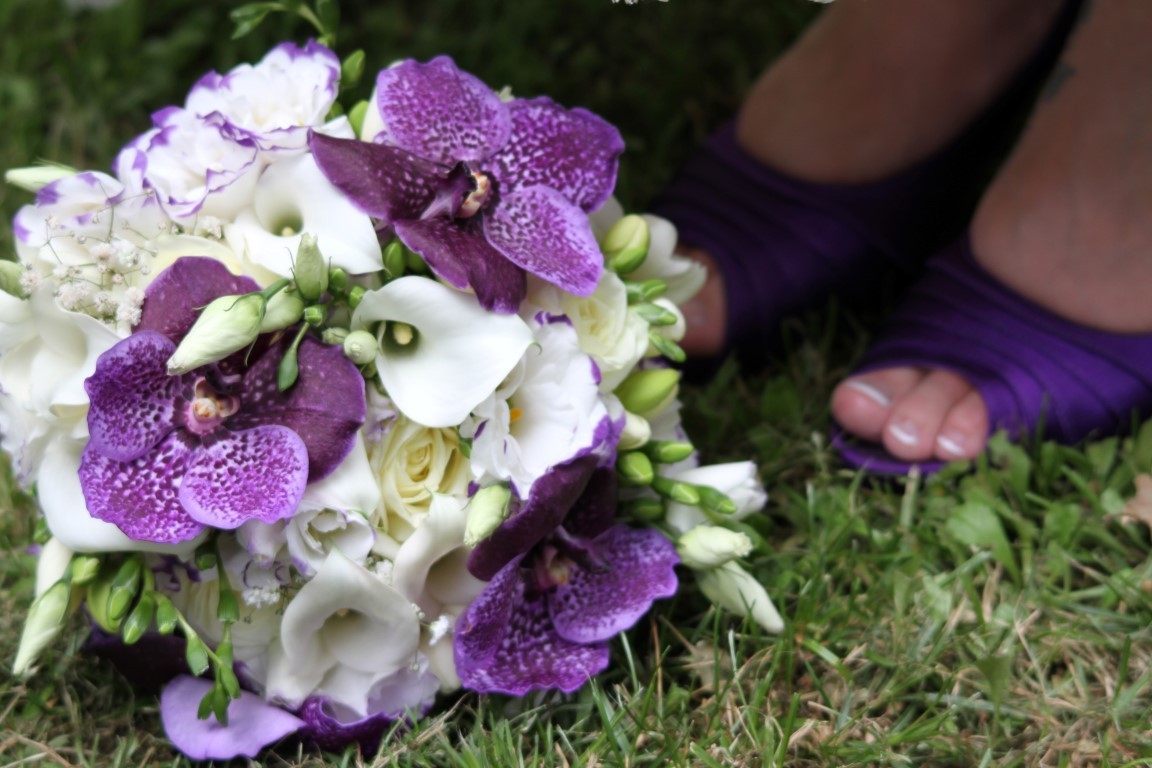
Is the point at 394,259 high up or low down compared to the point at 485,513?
up

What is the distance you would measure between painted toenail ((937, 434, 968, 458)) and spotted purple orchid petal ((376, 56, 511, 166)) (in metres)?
0.56

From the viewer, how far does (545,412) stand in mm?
895

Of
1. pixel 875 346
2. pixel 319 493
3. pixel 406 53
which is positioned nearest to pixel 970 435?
pixel 875 346

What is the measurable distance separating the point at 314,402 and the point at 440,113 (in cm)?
27

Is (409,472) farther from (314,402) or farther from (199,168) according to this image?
(199,168)

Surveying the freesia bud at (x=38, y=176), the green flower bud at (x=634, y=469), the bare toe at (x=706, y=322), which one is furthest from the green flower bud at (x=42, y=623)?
the bare toe at (x=706, y=322)

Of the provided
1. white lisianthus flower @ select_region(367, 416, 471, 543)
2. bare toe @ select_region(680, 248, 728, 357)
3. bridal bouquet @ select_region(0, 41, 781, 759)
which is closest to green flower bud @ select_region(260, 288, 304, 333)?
bridal bouquet @ select_region(0, 41, 781, 759)

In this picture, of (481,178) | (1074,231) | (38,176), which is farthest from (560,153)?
(1074,231)

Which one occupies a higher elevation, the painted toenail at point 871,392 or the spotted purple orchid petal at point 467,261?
the spotted purple orchid petal at point 467,261

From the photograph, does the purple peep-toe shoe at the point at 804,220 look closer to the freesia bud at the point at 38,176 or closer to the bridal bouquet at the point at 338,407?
the bridal bouquet at the point at 338,407

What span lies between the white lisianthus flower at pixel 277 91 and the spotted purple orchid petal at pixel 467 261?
0.47ft

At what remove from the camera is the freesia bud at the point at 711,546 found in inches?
36.5

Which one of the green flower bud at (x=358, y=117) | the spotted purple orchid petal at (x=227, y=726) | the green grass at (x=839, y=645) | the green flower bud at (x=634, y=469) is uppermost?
the green flower bud at (x=358, y=117)

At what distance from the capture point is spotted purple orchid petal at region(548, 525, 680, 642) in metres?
→ 0.94
